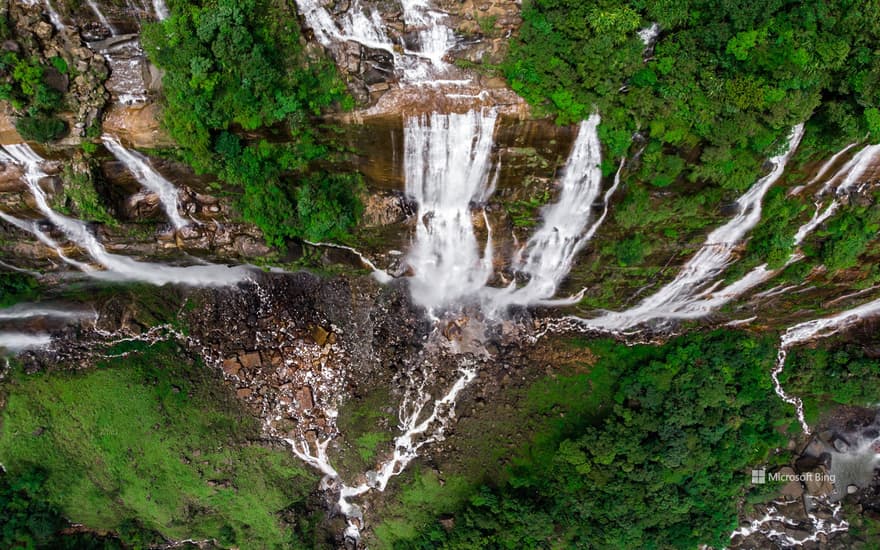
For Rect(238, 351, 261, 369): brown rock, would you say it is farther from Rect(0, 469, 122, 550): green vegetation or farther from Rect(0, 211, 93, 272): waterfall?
Rect(0, 469, 122, 550): green vegetation

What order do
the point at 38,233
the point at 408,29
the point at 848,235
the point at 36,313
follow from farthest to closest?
the point at 36,313
the point at 38,233
the point at 848,235
the point at 408,29

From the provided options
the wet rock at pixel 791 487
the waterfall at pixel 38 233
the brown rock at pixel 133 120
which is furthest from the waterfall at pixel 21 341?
the wet rock at pixel 791 487

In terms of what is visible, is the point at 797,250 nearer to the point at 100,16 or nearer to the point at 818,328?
the point at 818,328

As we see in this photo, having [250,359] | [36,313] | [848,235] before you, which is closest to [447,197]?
[250,359]

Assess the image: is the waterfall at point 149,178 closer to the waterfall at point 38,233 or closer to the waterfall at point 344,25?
the waterfall at point 38,233

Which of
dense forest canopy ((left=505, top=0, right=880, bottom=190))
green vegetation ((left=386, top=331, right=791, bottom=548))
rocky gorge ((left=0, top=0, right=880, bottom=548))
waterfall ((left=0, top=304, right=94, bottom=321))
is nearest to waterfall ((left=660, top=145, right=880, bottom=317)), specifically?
rocky gorge ((left=0, top=0, right=880, bottom=548))
